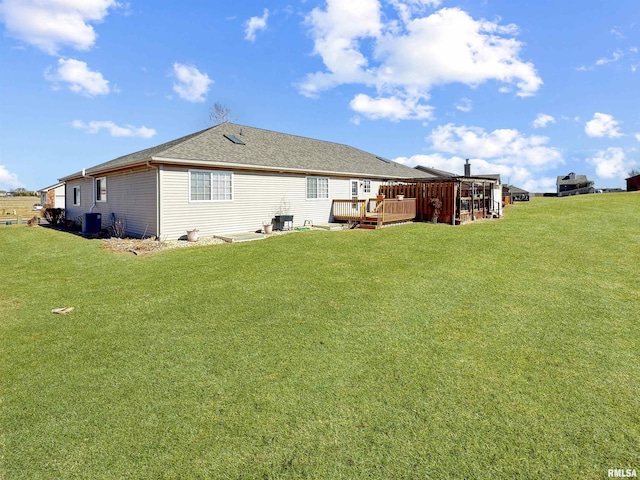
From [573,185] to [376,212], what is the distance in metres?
79.0

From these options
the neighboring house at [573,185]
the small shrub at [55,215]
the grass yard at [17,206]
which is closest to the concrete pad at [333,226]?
the small shrub at [55,215]

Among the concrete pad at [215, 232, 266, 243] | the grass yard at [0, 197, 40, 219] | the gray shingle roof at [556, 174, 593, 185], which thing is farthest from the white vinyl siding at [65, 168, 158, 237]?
the gray shingle roof at [556, 174, 593, 185]

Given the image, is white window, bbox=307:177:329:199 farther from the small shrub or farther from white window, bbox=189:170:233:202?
the small shrub

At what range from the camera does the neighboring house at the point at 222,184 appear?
13.2 m

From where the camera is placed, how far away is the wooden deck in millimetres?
16047

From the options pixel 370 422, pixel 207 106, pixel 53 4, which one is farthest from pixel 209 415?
pixel 207 106

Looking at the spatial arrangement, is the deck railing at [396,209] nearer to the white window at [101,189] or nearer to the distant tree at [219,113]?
the white window at [101,189]

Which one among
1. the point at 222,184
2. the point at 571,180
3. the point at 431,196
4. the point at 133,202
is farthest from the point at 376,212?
the point at 571,180

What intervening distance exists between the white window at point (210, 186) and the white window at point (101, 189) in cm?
721

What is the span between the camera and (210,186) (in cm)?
1411

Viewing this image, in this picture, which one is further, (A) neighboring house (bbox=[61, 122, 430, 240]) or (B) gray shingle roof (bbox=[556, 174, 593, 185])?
(B) gray shingle roof (bbox=[556, 174, 593, 185])

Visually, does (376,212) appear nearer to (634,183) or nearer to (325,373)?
(325,373)

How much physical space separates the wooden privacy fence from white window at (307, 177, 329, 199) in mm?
4205

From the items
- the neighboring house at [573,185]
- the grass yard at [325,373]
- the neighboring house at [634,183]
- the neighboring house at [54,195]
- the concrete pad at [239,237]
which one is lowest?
the grass yard at [325,373]
